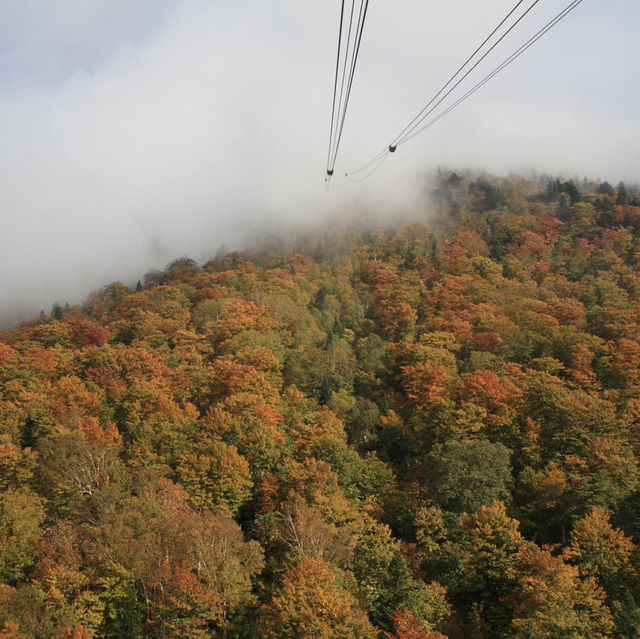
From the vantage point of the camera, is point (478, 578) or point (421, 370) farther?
point (421, 370)

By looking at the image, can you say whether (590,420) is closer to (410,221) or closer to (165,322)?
(165,322)

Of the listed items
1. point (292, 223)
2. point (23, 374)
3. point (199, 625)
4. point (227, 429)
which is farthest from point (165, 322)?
point (292, 223)

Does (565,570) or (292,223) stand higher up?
(292,223)

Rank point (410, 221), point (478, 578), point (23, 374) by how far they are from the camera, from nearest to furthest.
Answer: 1. point (478, 578)
2. point (23, 374)
3. point (410, 221)

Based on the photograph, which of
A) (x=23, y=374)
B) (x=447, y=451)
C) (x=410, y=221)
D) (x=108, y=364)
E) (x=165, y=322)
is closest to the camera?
(x=447, y=451)

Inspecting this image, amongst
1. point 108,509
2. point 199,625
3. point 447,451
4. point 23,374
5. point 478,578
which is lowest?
point 478,578

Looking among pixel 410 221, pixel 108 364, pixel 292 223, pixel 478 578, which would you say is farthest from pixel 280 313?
pixel 292 223
